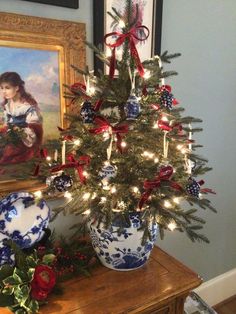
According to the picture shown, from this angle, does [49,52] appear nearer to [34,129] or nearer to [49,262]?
[34,129]

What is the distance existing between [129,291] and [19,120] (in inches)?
28.5

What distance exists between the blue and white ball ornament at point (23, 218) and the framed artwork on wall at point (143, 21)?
2.05 feet

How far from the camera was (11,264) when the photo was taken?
1025 mm

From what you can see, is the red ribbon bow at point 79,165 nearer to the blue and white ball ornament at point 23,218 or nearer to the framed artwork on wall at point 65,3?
the blue and white ball ornament at point 23,218

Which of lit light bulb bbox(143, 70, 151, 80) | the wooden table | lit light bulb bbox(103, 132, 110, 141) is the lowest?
the wooden table

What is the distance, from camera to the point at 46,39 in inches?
45.3

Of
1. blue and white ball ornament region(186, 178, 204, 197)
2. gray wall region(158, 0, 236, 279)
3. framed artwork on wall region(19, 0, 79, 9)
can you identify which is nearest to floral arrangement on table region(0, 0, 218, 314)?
blue and white ball ornament region(186, 178, 204, 197)

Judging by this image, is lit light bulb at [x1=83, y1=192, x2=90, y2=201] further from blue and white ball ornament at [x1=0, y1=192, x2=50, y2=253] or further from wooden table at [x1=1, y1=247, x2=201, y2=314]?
wooden table at [x1=1, y1=247, x2=201, y2=314]

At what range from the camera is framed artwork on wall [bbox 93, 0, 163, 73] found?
4.11ft

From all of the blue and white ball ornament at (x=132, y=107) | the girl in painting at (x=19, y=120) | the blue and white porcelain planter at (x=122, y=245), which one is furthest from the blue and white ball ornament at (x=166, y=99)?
the girl in painting at (x=19, y=120)

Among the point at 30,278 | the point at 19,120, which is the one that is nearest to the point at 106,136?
the point at 19,120

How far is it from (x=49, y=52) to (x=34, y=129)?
0.98ft

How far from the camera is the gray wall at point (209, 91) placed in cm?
149

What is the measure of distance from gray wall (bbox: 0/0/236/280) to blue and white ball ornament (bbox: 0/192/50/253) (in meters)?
0.31
